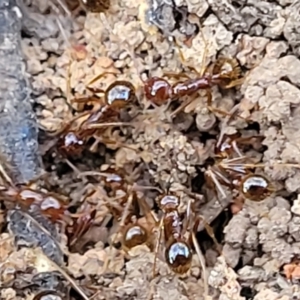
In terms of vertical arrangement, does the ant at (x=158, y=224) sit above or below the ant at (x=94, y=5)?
below

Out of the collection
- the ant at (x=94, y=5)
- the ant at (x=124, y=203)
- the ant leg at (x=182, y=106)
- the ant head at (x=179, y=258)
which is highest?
the ant at (x=94, y=5)

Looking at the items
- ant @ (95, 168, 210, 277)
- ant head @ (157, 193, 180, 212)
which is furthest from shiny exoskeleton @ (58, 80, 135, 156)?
ant head @ (157, 193, 180, 212)

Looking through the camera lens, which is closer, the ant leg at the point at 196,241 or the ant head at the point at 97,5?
the ant leg at the point at 196,241

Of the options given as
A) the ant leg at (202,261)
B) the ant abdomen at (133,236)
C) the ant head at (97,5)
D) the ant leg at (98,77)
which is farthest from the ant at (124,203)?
the ant head at (97,5)

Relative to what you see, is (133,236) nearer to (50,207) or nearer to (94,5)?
(50,207)

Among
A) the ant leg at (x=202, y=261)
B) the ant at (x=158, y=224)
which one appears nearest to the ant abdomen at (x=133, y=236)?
the ant at (x=158, y=224)

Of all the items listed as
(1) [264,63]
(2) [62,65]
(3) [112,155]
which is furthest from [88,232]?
(1) [264,63]

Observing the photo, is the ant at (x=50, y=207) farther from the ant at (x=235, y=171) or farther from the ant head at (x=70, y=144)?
the ant at (x=235, y=171)
